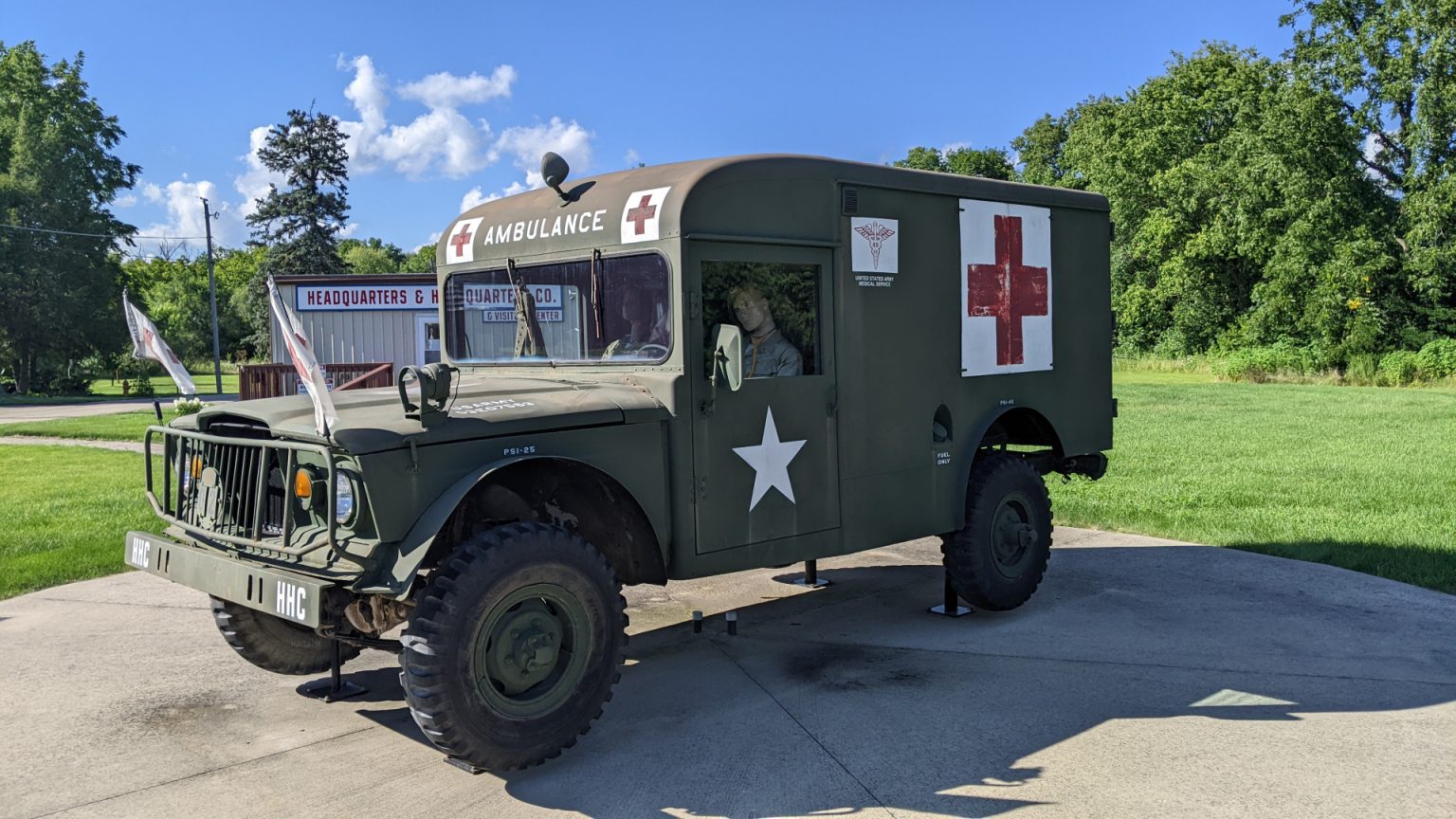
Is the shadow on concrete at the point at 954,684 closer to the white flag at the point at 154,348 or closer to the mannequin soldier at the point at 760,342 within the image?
the mannequin soldier at the point at 760,342

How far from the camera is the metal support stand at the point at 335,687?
17.6 feet

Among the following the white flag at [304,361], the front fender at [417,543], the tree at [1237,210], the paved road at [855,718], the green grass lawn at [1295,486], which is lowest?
the paved road at [855,718]

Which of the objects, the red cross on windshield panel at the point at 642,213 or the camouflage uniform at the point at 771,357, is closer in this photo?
the red cross on windshield panel at the point at 642,213

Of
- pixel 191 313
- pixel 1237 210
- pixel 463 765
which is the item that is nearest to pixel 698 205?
pixel 463 765

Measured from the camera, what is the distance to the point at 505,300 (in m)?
5.89

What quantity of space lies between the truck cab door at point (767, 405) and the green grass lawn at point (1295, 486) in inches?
182

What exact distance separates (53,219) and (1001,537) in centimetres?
4854

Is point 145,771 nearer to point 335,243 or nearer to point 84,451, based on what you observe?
point 84,451

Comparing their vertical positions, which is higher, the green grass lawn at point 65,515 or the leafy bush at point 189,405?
the leafy bush at point 189,405

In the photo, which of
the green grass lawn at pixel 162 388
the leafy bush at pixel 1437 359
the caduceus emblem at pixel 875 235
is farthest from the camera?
the green grass lawn at pixel 162 388

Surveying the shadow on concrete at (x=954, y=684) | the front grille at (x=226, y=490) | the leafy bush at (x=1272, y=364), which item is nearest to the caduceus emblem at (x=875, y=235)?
the shadow on concrete at (x=954, y=684)

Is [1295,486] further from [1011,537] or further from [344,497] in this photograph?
[344,497]

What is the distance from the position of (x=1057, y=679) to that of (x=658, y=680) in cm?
198

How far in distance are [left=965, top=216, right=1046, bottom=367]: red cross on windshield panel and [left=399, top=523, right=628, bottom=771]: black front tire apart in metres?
3.09
